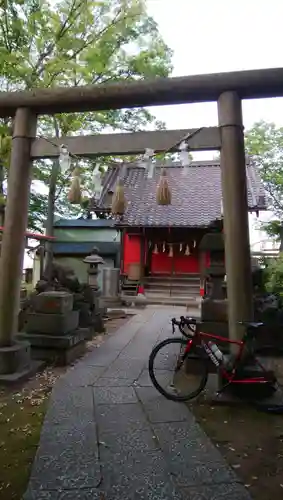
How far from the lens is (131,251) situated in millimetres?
17344

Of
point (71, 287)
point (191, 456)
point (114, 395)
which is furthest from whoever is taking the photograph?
point (71, 287)

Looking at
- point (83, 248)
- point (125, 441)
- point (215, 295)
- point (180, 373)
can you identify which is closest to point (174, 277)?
point (83, 248)

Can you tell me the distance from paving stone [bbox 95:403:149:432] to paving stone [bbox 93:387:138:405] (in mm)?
127

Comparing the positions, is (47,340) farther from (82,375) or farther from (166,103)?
(166,103)

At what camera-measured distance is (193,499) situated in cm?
218

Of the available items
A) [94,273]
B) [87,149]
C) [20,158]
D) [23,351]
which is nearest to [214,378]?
[23,351]

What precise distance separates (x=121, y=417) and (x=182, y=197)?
16.4 m

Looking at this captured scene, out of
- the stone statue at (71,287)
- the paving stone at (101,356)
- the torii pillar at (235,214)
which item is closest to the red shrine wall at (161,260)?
the stone statue at (71,287)

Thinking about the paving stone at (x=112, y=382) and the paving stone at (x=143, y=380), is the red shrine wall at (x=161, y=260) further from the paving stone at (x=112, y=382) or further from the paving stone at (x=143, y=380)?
A: the paving stone at (x=112, y=382)

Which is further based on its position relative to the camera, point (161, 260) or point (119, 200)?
point (161, 260)

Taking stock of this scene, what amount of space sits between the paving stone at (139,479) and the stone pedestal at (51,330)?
3145 millimetres

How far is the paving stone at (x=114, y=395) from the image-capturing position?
3951 millimetres

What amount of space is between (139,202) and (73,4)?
994 centimetres

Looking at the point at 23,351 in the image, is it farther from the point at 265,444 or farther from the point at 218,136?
the point at 218,136
